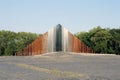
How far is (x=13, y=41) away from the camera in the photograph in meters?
66.1

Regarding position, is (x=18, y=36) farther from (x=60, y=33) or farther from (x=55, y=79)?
(x=55, y=79)

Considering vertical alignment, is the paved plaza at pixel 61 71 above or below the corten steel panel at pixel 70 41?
below

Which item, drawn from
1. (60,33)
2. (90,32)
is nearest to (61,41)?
(60,33)

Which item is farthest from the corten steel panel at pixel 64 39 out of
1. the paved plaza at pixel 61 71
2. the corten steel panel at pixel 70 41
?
the paved plaza at pixel 61 71

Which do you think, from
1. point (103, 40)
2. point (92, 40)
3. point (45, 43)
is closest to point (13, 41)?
point (92, 40)

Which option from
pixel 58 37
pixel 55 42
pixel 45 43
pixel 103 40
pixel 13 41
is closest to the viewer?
pixel 58 37

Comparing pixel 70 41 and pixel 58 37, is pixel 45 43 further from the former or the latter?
pixel 70 41

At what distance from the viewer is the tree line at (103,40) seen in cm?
6369

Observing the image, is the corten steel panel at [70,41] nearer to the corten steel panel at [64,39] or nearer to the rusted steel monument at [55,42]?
the rusted steel monument at [55,42]

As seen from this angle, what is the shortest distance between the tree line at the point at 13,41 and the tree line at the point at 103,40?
1179cm

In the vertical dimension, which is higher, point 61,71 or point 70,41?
point 70,41

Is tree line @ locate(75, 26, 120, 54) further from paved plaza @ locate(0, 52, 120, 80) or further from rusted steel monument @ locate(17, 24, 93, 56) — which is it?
paved plaza @ locate(0, 52, 120, 80)

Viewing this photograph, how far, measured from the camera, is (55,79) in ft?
23.8

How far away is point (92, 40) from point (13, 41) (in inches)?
626
